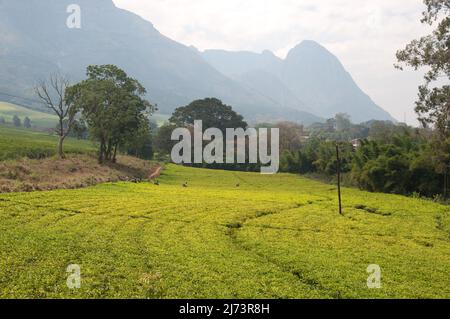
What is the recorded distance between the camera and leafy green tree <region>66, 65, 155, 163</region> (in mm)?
70438

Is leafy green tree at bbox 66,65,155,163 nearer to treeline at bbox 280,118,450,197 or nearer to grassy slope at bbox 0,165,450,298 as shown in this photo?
grassy slope at bbox 0,165,450,298

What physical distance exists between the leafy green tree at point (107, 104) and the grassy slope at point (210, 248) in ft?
108

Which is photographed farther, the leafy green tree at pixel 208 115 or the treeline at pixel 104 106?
the leafy green tree at pixel 208 115

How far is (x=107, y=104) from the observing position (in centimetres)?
7488

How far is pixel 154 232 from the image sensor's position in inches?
1055

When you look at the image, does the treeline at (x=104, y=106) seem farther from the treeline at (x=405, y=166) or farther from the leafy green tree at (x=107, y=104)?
the treeline at (x=405, y=166)

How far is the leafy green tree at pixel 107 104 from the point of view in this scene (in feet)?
231

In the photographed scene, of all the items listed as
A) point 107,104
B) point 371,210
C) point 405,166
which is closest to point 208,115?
point 107,104

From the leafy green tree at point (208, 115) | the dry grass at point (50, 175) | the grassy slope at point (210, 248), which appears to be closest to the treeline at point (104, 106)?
the dry grass at point (50, 175)

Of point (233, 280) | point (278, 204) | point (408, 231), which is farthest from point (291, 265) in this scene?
point (278, 204)

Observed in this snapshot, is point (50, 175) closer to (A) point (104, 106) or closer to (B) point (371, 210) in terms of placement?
(A) point (104, 106)

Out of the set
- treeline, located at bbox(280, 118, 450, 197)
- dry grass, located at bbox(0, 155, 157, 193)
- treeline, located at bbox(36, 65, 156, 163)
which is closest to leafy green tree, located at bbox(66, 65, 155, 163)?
treeline, located at bbox(36, 65, 156, 163)

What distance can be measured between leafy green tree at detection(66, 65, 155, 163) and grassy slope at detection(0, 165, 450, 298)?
33004 millimetres
